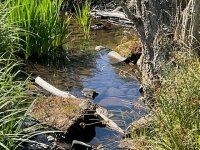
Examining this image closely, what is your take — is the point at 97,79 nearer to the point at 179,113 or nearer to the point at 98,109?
the point at 98,109

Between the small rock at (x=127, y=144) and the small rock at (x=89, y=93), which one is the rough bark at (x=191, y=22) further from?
the small rock at (x=89, y=93)

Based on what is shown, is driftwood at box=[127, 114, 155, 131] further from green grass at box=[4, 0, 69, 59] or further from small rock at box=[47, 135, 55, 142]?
green grass at box=[4, 0, 69, 59]

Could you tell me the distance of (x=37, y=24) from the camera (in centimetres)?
774

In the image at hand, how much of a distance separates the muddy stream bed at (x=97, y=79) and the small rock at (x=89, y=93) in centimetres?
6

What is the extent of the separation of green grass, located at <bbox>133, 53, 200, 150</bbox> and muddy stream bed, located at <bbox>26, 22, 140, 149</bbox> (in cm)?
133

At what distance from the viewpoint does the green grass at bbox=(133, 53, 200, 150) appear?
11.8 feet

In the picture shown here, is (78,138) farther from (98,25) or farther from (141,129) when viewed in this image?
(98,25)

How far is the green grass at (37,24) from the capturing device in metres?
7.53

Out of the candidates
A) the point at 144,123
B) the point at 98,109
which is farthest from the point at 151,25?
the point at 144,123

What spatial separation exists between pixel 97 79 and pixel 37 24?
1.43 meters

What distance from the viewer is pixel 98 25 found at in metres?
11.4

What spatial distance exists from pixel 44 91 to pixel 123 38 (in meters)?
4.01

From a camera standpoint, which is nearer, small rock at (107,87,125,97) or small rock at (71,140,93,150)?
small rock at (71,140,93,150)

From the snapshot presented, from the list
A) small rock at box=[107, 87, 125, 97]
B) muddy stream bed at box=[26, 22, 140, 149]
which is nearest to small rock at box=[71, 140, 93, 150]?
muddy stream bed at box=[26, 22, 140, 149]
